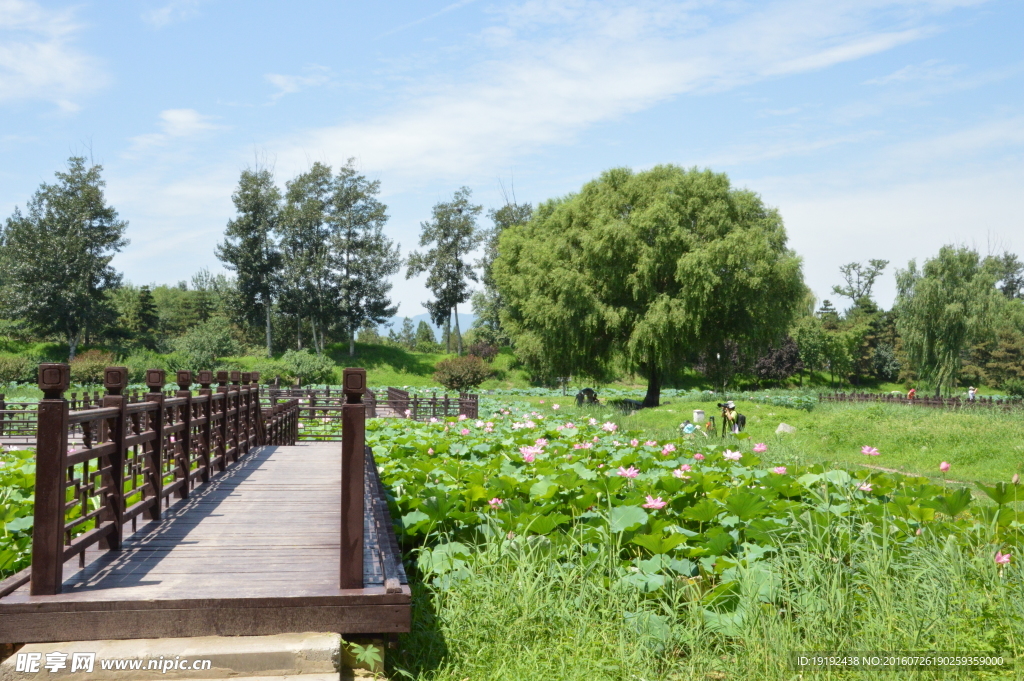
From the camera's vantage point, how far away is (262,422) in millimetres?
12508

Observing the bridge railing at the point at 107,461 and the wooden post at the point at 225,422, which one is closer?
the bridge railing at the point at 107,461

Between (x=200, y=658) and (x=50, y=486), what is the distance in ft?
3.90

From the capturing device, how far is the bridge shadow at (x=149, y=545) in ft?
13.5

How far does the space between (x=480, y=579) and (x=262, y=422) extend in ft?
28.3

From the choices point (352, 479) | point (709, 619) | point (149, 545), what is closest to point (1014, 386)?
point (709, 619)

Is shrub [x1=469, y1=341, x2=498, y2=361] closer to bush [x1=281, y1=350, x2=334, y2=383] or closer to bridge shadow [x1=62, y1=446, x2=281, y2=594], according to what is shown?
bush [x1=281, y1=350, x2=334, y2=383]

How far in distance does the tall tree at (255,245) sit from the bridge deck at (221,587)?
4286 centimetres

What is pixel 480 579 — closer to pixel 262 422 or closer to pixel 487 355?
pixel 262 422

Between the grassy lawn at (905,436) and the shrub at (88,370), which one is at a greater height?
the shrub at (88,370)

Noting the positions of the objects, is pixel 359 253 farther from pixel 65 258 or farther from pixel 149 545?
pixel 149 545

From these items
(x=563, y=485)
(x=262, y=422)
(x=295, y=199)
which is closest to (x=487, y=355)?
(x=295, y=199)

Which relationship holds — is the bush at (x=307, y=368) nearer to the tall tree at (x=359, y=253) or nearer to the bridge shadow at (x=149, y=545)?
the tall tree at (x=359, y=253)

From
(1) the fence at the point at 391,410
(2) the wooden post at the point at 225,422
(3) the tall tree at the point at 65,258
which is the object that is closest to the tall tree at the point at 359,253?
(3) the tall tree at the point at 65,258

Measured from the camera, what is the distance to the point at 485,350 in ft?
164
